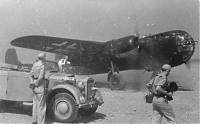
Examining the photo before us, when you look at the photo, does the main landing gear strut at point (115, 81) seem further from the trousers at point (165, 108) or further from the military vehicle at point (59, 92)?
the trousers at point (165, 108)

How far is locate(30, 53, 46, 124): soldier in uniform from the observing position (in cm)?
766

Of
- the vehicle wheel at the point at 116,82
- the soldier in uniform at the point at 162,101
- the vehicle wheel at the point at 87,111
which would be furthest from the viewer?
the vehicle wheel at the point at 116,82

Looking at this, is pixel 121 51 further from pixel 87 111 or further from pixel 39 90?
pixel 39 90

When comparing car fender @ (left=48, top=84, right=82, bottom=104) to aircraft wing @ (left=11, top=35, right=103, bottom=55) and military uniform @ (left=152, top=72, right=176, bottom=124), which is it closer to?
military uniform @ (left=152, top=72, right=176, bottom=124)

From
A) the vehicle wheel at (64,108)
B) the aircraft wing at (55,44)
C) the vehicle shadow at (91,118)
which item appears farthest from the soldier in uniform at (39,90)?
the aircraft wing at (55,44)

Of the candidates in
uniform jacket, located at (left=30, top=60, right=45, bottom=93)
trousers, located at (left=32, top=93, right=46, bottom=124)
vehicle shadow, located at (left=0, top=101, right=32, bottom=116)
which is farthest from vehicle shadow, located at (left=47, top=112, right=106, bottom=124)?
vehicle shadow, located at (left=0, top=101, right=32, bottom=116)

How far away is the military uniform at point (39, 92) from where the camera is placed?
7664mm

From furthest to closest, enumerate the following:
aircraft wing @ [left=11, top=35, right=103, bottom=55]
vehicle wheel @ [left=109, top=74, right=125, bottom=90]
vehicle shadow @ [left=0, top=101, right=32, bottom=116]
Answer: aircraft wing @ [left=11, top=35, right=103, bottom=55] → vehicle wheel @ [left=109, top=74, right=125, bottom=90] → vehicle shadow @ [left=0, top=101, right=32, bottom=116]

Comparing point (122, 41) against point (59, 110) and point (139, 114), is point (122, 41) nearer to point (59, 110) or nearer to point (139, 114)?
point (139, 114)

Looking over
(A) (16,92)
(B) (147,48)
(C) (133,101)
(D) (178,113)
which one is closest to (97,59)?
(B) (147,48)

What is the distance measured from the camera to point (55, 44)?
1966 cm

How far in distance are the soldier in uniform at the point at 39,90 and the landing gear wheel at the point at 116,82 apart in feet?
32.7

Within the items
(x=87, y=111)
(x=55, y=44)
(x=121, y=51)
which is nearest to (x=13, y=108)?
(x=87, y=111)

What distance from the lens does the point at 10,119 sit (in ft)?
27.5
